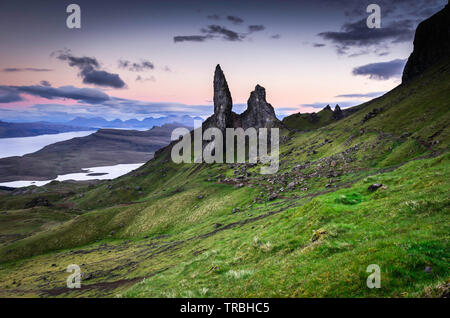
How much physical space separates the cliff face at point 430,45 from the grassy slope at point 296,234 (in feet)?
91.6

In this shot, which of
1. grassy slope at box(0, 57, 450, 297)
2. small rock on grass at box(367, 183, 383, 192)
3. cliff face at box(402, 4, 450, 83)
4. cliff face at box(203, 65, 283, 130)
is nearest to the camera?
grassy slope at box(0, 57, 450, 297)

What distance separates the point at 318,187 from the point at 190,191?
5349 cm

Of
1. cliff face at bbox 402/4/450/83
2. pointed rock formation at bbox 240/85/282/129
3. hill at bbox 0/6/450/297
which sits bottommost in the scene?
hill at bbox 0/6/450/297

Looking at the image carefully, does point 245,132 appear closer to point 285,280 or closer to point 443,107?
point 443,107

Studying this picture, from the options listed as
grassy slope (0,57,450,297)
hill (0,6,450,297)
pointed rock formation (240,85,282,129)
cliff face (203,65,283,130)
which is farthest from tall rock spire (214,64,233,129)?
grassy slope (0,57,450,297)

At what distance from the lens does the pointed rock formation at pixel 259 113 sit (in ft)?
586

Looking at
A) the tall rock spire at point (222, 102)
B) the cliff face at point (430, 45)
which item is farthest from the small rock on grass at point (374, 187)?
the cliff face at point (430, 45)

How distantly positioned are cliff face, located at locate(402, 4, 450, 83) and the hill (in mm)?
15142

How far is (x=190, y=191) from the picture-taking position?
92438 mm

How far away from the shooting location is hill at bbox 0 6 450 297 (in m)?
11.3

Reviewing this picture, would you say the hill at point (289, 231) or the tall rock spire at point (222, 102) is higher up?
the tall rock spire at point (222, 102)

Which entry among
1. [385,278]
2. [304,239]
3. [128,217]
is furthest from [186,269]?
[128,217]

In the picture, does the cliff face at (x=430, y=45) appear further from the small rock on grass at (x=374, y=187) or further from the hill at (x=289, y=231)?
the small rock on grass at (x=374, y=187)

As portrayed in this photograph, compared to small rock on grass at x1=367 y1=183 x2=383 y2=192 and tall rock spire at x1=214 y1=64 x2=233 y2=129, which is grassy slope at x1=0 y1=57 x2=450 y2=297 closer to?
small rock on grass at x1=367 y1=183 x2=383 y2=192
